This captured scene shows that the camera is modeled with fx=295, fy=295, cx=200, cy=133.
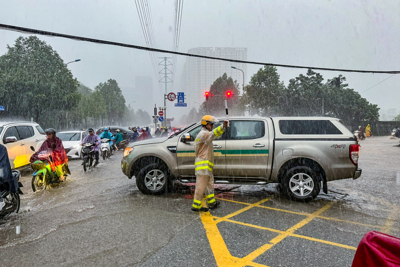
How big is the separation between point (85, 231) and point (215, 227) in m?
2.00

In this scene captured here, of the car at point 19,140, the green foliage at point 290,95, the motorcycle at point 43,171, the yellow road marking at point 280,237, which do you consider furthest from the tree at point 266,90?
the yellow road marking at point 280,237

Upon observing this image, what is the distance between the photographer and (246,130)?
21.2 feet

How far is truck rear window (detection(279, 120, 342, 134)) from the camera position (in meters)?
6.24

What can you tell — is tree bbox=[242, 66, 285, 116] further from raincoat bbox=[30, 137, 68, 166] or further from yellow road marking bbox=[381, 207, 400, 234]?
yellow road marking bbox=[381, 207, 400, 234]

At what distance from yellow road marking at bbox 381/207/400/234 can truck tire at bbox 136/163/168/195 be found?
4.15 meters

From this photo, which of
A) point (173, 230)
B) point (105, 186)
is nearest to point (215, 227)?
point (173, 230)

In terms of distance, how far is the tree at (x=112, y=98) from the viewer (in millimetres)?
76250

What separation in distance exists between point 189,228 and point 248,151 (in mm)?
2288

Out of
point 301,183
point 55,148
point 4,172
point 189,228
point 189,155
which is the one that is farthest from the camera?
point 55,148

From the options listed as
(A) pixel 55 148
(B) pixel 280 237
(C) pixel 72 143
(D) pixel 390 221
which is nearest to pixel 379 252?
(B) pixel 280 237

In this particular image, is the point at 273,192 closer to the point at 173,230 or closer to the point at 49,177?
the point at 173,230

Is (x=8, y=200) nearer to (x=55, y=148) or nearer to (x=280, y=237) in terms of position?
(x=55, y=148)

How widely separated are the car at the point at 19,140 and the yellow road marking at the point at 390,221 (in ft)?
30.1

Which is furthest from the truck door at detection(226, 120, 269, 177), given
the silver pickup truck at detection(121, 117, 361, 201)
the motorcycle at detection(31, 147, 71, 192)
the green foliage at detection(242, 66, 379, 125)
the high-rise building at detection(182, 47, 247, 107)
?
the high-rise building at detection(182, 47, 247, 107)
